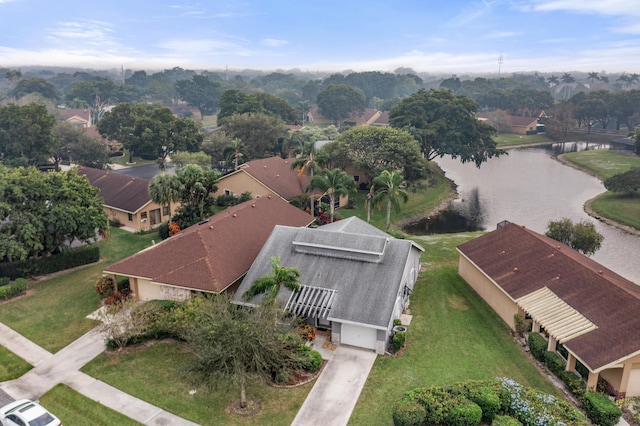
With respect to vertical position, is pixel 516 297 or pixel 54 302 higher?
pixel 516 297

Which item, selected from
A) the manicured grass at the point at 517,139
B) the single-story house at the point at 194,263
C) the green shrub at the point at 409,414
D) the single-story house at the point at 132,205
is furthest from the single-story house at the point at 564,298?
the manicured grass at the point at 517,139

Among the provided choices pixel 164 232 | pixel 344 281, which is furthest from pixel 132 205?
pixel 344 281

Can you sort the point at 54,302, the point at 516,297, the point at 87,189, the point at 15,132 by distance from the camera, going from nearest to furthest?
1. the point at 516,297
2. the point at 54,302
3. the point at 87,189
4. the point at 15,132

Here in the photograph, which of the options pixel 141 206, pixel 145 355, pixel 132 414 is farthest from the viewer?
pixel 141 206

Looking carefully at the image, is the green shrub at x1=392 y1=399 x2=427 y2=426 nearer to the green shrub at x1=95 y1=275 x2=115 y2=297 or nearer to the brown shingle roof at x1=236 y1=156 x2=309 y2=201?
the green shrub at x1=95 y1=275 x2=115 y2=297

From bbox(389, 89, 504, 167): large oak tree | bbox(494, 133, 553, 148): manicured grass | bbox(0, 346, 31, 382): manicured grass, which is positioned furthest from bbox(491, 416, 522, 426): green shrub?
bbox(494, 133, 553, 148): manicured grass

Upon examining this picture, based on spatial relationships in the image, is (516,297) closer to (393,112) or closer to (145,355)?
(145,355)

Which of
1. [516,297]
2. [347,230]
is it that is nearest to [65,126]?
[347,230]
